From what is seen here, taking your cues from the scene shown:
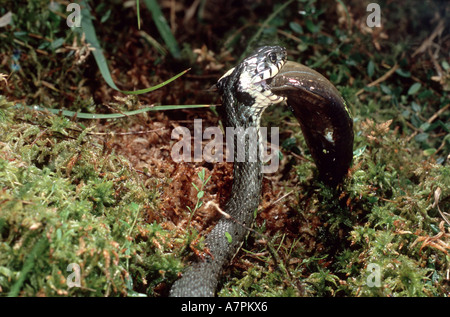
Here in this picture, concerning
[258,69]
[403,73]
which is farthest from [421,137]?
[258,69]

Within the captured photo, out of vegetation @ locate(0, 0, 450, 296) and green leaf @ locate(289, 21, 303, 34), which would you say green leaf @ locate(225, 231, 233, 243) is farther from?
green leaf @ locate(289, 21, 303, 34)

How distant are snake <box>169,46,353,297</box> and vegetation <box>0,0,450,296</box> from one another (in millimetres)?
164

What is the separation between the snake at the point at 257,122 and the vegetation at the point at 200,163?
164mm

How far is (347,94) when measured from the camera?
3.83m

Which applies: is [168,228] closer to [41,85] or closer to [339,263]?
[339,263]

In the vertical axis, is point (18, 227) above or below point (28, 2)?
below

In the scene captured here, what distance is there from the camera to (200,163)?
3.42 m

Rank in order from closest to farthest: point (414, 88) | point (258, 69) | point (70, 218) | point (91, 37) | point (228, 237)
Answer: point (70, 218)
point (228, 237)
point (258, 69)
point (91, 37)
point (414, 88)

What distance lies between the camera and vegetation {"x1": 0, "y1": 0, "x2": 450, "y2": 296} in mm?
2506

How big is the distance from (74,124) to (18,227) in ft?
3.47

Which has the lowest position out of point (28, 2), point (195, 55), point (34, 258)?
point (34, 258)

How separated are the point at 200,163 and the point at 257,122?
2.12ft

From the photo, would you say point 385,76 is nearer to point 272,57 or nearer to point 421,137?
point 421,137
